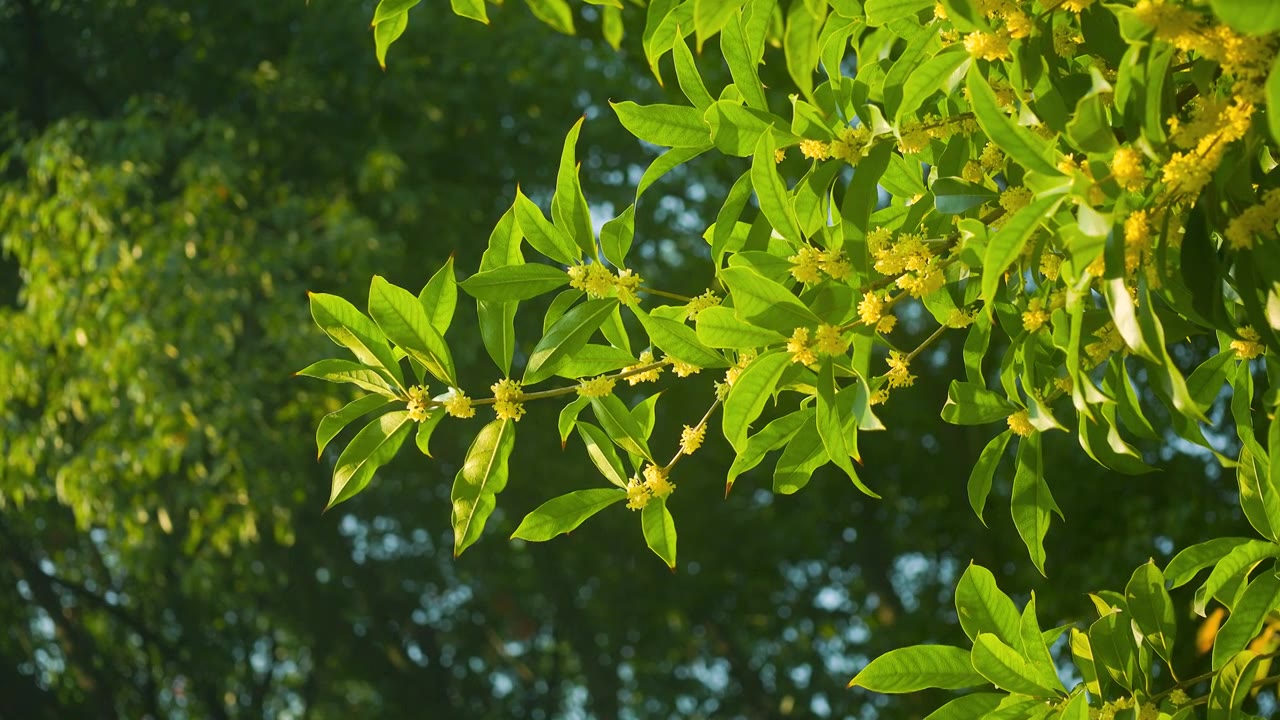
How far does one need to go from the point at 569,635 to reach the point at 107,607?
1.92 metres

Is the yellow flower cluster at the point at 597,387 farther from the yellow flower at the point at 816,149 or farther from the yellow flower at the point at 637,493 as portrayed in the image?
the yellow flower at the point at 816,149

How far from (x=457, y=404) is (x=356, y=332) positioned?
9 centimetres

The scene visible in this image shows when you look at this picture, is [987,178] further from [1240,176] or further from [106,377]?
[106,377]

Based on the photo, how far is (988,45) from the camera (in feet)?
2.45

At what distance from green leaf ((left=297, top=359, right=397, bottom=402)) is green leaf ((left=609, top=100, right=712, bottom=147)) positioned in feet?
0.86

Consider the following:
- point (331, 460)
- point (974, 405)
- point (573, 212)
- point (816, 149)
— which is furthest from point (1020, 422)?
point (331, 460)

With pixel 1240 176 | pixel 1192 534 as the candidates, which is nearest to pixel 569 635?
pixel 1192 534

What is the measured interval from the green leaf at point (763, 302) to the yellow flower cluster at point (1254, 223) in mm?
238

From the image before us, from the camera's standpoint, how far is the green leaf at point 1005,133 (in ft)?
2.14

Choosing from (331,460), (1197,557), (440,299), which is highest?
(440,299)

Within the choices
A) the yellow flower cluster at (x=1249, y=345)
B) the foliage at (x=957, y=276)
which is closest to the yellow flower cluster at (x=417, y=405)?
the foliage at (x=957, y=276)

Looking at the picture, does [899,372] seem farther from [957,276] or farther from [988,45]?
[988,45]

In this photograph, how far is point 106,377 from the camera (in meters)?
4.05

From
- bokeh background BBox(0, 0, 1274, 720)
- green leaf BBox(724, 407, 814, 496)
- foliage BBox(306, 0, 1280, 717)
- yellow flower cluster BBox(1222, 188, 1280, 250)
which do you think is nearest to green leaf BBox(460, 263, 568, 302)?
foliage BBox(306, 0, 1280, 717)
